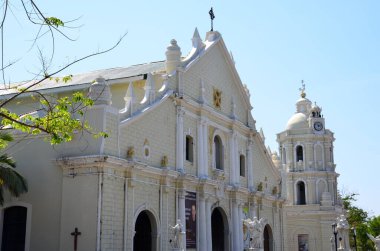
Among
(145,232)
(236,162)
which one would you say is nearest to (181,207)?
(145,232)

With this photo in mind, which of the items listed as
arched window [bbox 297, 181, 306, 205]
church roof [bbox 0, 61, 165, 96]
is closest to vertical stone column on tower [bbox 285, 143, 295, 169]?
arched window [bbox 297, 181, 306, 205]

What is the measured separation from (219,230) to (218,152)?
14.8 ft

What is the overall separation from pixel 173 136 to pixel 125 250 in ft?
23.5

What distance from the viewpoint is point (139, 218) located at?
25.7 meters

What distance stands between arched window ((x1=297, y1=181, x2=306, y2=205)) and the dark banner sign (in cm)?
2764

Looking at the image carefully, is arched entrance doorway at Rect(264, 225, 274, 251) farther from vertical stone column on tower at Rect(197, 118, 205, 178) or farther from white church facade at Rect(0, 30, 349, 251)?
vertical stone column on tower at Rect(197, 118, 205, 178)

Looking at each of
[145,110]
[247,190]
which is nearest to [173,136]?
[145,110]

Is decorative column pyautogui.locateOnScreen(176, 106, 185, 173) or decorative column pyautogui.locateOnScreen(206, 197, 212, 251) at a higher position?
decorative column pyautogui.locateOnScreen(176, 106, 185, 173)

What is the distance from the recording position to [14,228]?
73.9 feet

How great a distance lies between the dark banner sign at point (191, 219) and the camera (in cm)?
2774

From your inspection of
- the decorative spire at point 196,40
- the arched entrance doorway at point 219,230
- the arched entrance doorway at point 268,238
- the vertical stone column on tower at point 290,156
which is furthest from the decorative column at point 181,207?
the vertical stone column on tower at point 290,156

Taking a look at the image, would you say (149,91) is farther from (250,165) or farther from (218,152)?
(250,165)

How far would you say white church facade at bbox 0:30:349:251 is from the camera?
21.7 m

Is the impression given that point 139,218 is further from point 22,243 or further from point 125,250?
point 22,243
